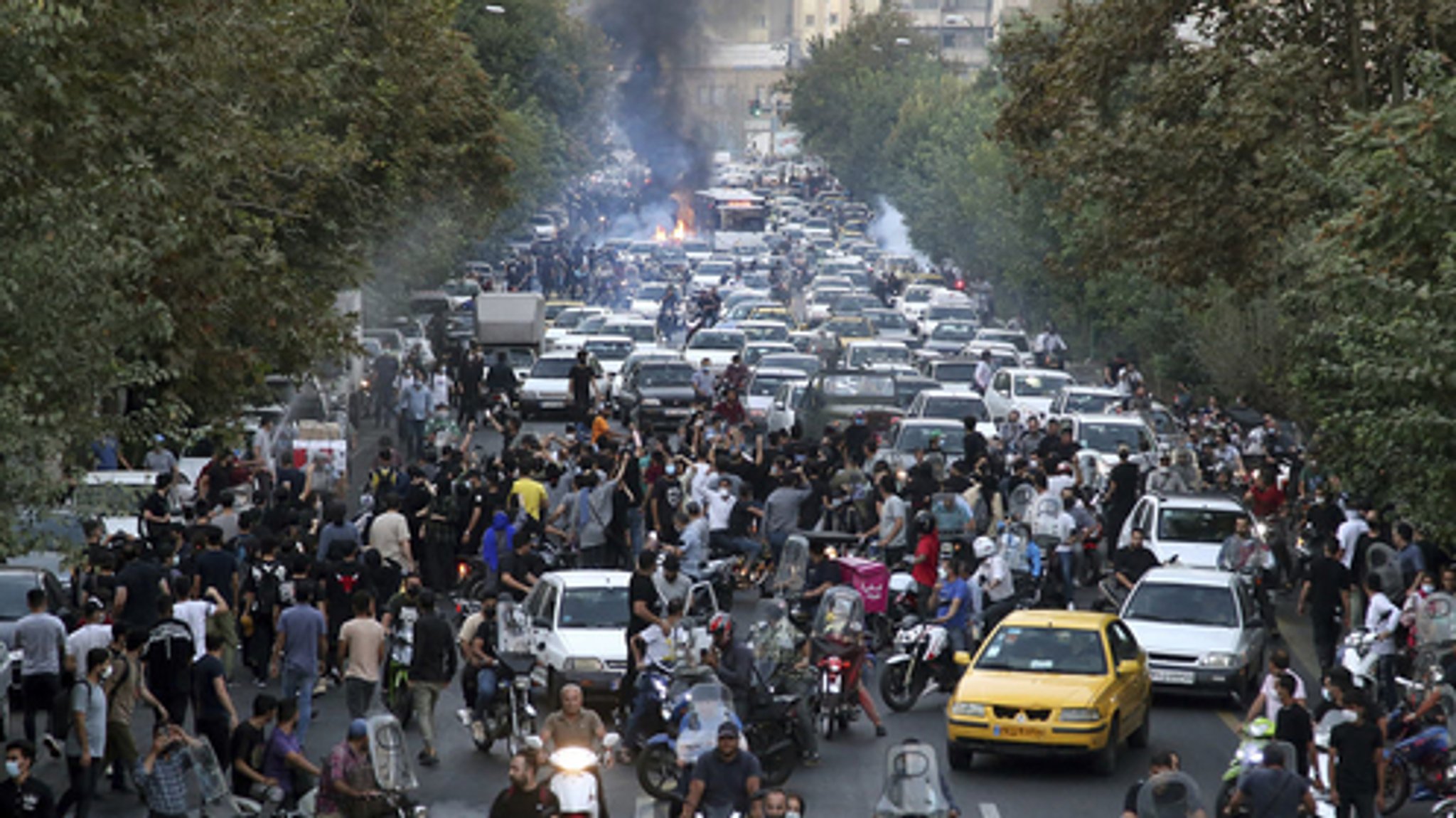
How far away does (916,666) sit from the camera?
67.5ft

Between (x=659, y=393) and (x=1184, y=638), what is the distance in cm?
2247

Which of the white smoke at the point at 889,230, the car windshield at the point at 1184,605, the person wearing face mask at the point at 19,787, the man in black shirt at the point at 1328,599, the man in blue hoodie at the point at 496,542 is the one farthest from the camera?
the white smoke at the point at 889,230

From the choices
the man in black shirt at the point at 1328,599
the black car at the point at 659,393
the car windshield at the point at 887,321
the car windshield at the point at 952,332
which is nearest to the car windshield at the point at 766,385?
the black car at the point at 659,393

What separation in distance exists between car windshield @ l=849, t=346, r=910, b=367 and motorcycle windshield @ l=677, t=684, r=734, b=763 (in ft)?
101

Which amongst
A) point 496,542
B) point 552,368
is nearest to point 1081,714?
point 496,542

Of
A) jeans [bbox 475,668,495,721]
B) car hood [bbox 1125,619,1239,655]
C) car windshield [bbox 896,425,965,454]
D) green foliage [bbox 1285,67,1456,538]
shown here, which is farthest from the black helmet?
car windshield [bbox 896,425,965,454]

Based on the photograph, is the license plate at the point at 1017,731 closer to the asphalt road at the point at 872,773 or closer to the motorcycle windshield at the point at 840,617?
the asphalt road at the point at 872,773

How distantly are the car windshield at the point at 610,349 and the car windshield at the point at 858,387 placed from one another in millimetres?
12431

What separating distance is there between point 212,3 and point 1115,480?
13.2 meters

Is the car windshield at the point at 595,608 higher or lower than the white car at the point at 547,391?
higher

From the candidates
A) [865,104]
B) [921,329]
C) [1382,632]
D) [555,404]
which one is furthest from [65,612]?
[865,104]

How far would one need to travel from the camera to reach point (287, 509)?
2370cm

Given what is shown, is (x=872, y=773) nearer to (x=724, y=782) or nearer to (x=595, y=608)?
(x=595, y=608)

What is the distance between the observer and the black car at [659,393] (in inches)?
1673
